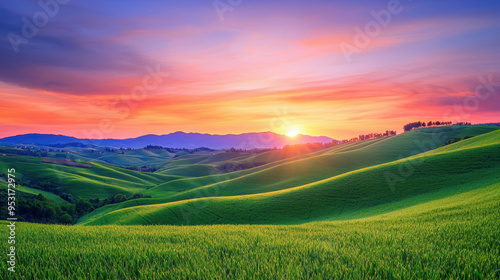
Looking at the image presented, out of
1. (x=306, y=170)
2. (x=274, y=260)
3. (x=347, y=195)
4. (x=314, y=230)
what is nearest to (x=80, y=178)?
(x=306, y=170)

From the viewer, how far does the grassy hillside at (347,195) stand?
1519 inches

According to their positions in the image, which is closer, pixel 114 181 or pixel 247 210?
pixel 247 210

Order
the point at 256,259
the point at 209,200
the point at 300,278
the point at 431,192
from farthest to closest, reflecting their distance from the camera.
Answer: the point at 209,200, the point at 431,192, the point at 256,259, the point at 300,278

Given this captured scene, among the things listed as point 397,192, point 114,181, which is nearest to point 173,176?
point 114,181

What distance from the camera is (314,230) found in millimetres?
11523

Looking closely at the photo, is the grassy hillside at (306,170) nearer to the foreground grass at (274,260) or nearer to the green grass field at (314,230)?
the green grass field at (314,230)

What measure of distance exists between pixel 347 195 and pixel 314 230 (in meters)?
35.9

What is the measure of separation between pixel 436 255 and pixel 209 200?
51.5 meters

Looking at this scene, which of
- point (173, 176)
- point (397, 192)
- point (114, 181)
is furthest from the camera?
point (173, 176)

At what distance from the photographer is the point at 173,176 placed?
199250mm

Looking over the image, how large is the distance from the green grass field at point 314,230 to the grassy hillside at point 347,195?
20 centimetres

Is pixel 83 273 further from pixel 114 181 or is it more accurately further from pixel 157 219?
pixel 114 181

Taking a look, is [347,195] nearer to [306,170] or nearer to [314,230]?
[314,230]

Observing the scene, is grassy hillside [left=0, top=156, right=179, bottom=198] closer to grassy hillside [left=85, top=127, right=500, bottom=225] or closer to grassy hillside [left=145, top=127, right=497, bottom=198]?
grassy hillside [left=145, top=127, right=497, bottom=198]
